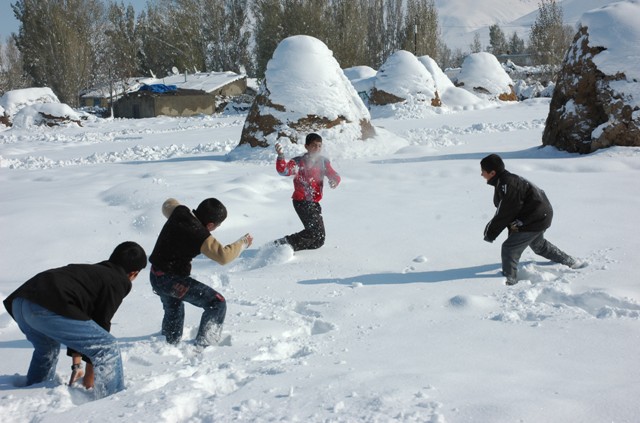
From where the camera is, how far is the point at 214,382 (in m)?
2.88

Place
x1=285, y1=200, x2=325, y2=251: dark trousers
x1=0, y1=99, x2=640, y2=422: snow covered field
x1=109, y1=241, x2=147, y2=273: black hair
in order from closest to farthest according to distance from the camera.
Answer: x1=0, y1=99, x2=640, y2=422: snow covered field → x1=109, y1=241, x2=147, y2=273: black hair → x1=285, y1=200, x2=325, y2=251: dark trousers

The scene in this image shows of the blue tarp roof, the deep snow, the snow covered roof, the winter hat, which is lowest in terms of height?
the deep snow

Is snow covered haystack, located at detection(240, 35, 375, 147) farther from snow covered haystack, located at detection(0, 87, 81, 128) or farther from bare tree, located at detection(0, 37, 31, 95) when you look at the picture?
bare tree, located at detection(0, 37, 31, 95)

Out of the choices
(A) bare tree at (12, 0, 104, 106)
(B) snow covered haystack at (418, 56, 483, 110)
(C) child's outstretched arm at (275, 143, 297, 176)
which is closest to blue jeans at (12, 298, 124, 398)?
(C) child's outstretched arm at (275, 143, 297, 176)

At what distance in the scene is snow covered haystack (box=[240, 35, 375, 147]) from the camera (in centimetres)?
1118

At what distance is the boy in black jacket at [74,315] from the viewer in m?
2.87

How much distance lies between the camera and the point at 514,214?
4.62 meters

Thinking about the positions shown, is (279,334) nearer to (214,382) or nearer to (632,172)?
(214,382)

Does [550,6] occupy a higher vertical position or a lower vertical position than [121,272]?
higher

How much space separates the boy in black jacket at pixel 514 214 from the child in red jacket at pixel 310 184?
1572 mm

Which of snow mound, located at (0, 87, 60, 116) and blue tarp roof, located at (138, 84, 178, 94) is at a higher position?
blue tarp roof, located at (138, 84, 178, 94)

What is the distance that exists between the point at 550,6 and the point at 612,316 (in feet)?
137

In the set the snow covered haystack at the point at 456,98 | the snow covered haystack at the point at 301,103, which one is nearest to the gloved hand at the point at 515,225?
the snow covered haystack at the point at 301,103

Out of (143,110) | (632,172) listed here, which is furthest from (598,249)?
(143,110)
